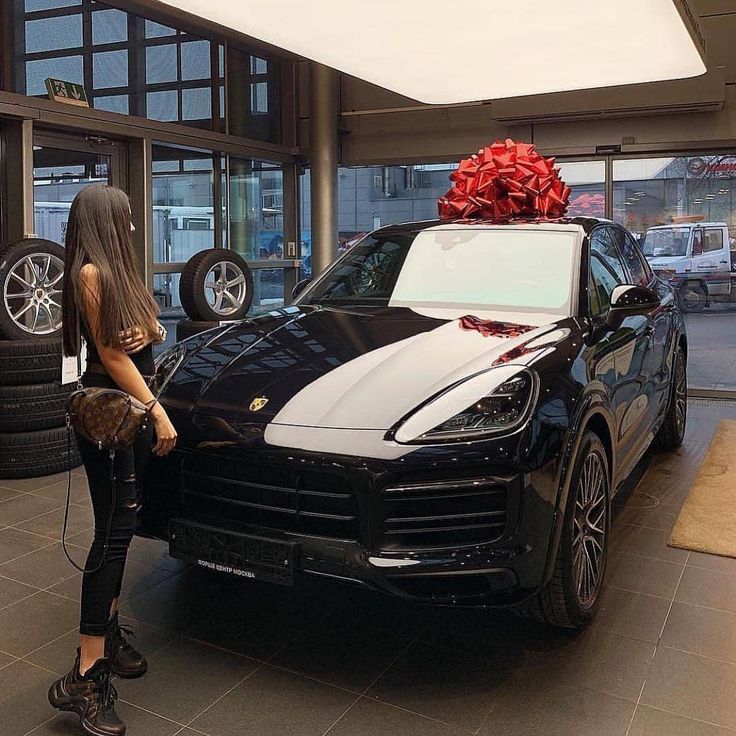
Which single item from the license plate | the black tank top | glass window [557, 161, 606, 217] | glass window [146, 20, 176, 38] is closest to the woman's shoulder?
the black tank top

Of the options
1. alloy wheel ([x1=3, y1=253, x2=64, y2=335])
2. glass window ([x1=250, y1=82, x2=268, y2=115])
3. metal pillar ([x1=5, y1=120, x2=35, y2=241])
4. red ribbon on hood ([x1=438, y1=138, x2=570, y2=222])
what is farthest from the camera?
glass window ([x1=250, y1=82, x2=268, y2=115])

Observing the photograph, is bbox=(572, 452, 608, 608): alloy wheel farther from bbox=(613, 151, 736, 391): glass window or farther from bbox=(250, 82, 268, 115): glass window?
bbox=(250, 82, 268, 115): glass window

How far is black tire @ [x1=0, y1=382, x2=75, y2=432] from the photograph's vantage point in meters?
4.22

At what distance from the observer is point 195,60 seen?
7.02 meters

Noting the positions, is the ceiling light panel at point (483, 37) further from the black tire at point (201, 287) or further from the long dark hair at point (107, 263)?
the long dark hair at point (107, 263)

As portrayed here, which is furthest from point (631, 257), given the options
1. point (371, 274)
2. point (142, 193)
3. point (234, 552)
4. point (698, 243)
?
point (142, 193)

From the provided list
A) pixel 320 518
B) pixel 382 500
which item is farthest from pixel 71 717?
pixel 382 500

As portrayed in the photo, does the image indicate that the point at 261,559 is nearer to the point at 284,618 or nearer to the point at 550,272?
→ the point at 284,618

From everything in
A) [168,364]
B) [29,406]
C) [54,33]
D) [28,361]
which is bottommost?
[29,406]

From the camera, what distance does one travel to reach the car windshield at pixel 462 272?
117 inches

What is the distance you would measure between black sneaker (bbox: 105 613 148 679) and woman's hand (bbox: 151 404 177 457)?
0.51 metres

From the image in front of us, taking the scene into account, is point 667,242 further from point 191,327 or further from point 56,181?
point 56,181

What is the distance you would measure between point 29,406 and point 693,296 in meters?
5.69

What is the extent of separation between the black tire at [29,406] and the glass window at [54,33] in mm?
2553
